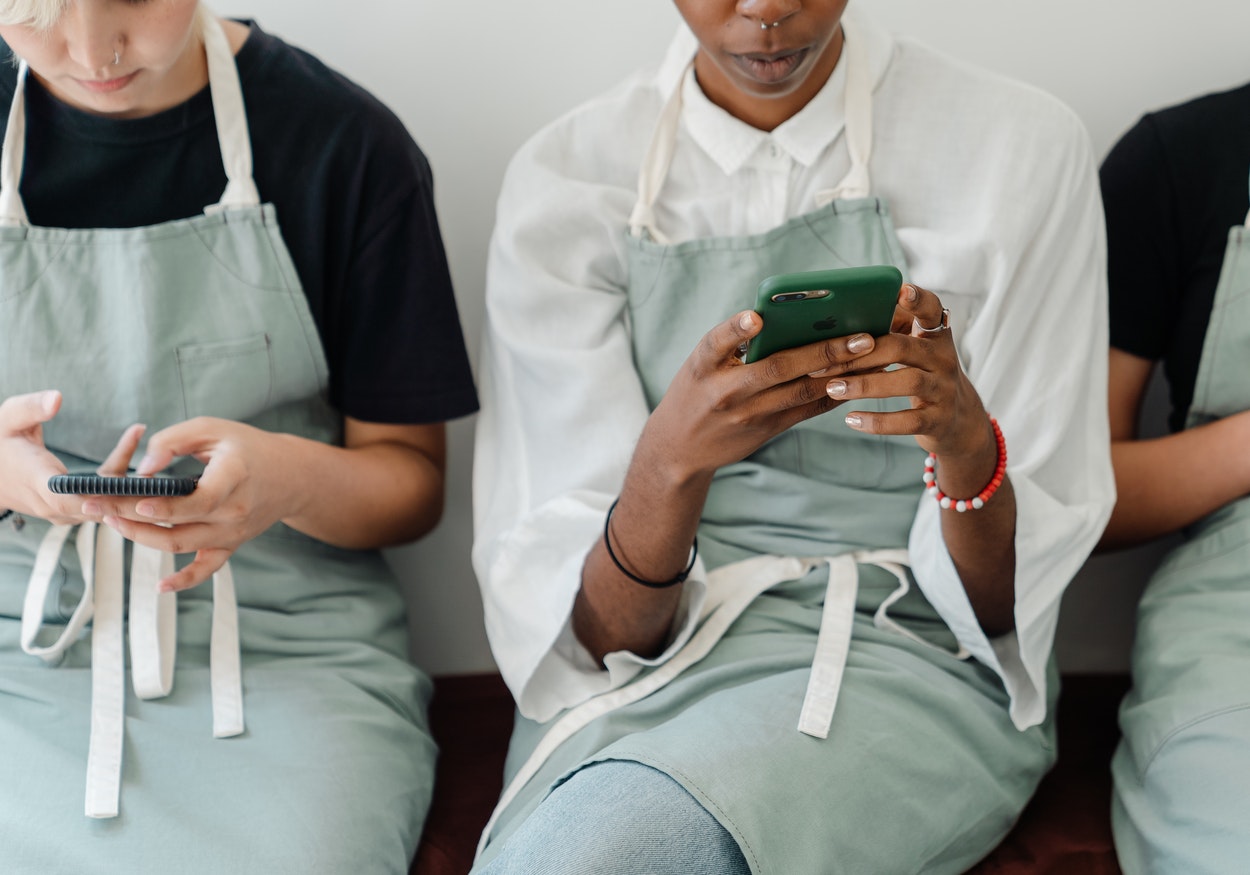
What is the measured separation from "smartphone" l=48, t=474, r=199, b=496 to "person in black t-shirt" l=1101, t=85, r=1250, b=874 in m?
1.02

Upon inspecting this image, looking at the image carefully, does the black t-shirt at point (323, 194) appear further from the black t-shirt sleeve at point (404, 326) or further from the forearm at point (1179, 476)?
the forearm at point (1179, 476)

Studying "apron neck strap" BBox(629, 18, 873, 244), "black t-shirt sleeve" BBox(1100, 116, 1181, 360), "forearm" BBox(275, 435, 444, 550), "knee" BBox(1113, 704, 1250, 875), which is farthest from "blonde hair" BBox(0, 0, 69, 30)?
"knee" BBox(1113, 704, 1250, 875)

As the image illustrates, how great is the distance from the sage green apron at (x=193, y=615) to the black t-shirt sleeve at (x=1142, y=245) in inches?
38.3

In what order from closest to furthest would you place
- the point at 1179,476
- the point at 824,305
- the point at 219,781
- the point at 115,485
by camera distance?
the point at 824,305 < the point at 115,485 < the point at 219,781 < the point at 1179,476

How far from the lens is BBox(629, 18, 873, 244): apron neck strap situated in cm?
140

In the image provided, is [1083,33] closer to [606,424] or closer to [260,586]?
[606,424]

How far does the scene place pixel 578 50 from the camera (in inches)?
67.1

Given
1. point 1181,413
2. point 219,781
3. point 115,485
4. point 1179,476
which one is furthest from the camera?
point 1181,413

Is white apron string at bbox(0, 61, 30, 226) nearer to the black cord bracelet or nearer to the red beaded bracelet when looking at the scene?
the black cord bracelet

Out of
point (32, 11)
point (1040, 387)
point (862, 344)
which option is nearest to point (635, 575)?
point (862, 344)

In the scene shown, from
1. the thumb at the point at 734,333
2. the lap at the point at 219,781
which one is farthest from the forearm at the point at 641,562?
the lap at the point at 219,781

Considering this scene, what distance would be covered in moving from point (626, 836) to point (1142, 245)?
0.98 metres

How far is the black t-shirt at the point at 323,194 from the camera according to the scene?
4.61 ft

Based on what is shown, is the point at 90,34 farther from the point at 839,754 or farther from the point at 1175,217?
the point at 1175,217
